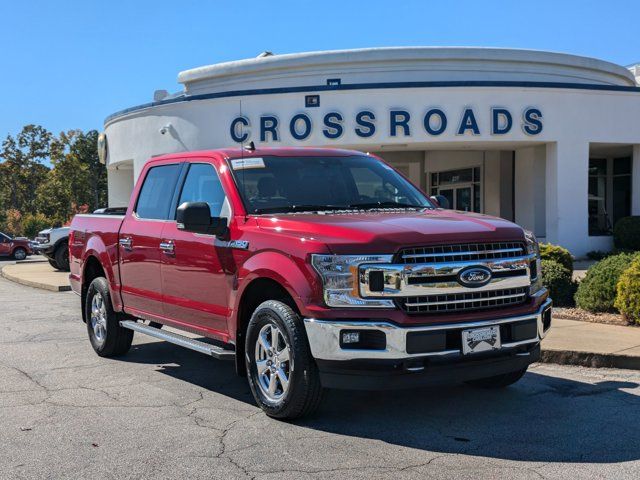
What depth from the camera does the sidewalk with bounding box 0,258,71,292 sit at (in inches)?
638

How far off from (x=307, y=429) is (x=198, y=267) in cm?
174

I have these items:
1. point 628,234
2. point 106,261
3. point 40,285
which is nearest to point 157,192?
point 106,261

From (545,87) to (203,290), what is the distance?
15.2 m

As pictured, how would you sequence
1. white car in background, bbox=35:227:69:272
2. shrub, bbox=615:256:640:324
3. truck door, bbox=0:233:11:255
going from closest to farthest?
1. shrub, bbox=615:256:640:324
2. white car in background, bbox=35:227:69:272
3. truck door, bbox=0:233:11:255

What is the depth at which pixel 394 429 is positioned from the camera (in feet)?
16.2

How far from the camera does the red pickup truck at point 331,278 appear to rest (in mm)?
4605

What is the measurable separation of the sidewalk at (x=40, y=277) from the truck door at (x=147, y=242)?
31.2 feet

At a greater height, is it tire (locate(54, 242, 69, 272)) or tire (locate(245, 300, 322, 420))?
tire (locate(245, 300, 322, 420))

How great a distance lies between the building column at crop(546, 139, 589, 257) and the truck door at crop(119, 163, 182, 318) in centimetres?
1420

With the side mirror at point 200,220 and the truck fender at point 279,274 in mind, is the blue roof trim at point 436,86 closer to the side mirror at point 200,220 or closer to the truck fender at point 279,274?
the side mirror at point 200,220

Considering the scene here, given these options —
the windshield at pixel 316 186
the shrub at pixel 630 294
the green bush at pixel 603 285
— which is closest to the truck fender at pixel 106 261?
the windshield at pixel 316 186

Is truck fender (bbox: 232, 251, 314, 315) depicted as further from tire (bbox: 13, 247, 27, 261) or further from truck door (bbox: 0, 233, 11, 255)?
tire (bbox: 13, 247, 27, 261)

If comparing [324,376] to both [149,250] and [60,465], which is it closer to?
[60,465]

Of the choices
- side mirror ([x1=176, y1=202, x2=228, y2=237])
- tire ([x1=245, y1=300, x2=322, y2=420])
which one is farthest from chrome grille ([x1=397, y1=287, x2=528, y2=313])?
side mirror ([x1=176, y1=202, x2=228, y2=237])
